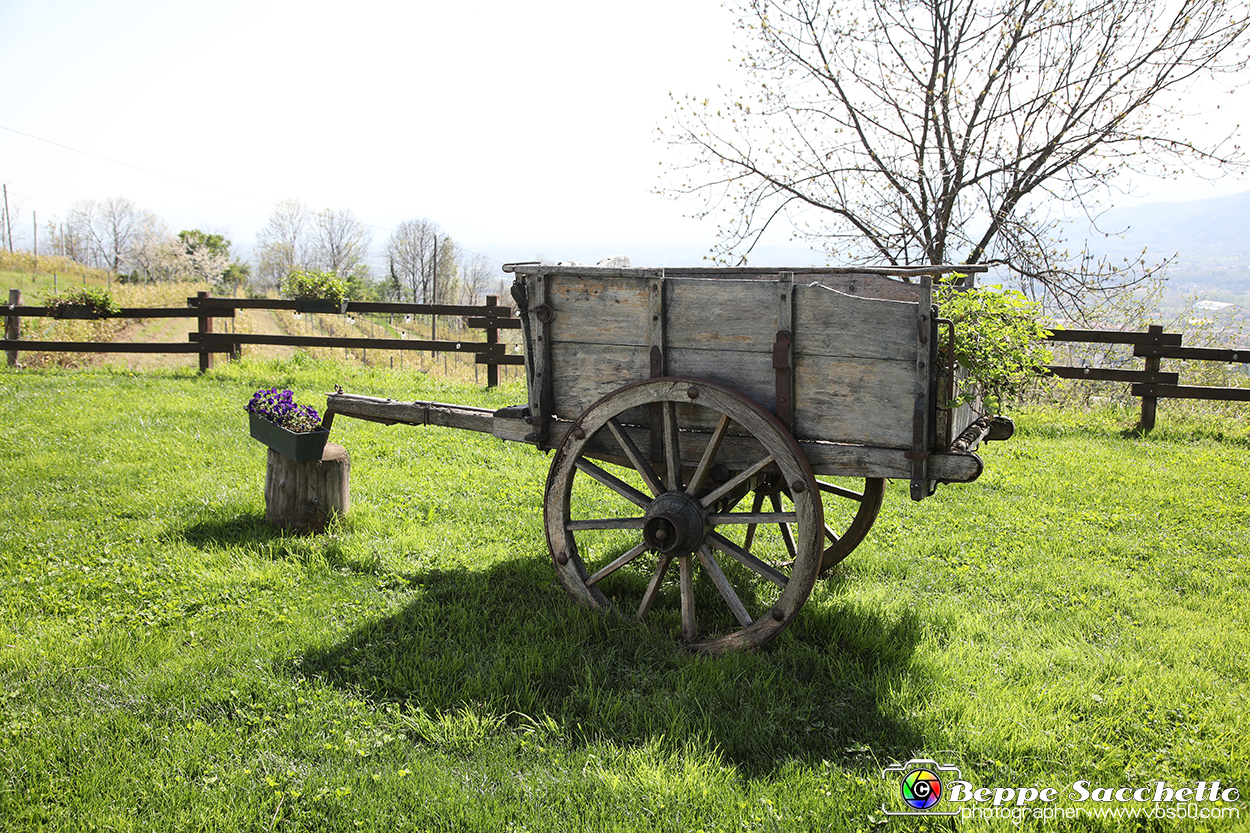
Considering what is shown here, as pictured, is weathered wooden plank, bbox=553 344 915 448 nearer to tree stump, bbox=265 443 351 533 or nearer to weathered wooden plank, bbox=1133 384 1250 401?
tree stump, bbox=265 443 351 533

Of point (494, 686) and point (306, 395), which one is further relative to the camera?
point (306, 395)

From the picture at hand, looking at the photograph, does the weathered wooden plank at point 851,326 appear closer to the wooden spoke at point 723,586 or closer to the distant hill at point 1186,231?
the wooden spoke at point 723,586

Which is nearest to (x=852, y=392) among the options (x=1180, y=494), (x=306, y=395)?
(x=1180, y=494)

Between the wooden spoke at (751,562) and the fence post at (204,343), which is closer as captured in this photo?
the wooden spoke at (751,562)

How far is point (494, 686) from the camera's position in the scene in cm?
322

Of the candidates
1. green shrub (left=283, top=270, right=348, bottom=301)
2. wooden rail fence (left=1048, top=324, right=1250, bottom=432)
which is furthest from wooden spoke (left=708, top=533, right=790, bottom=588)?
green shrub (left=283, top=270, right=348, bottom=301)

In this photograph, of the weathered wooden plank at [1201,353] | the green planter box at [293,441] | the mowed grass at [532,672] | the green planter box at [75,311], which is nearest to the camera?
the mowed grass at [532,672]

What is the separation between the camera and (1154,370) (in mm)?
9047

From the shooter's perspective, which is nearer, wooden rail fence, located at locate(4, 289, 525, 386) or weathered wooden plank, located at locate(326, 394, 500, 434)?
weathered wooden plank, located at locate(326, 394, 500, 434)

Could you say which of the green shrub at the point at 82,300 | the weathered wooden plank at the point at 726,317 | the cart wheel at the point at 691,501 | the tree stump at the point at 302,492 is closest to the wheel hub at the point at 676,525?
the cart wheel at the point at 691,501

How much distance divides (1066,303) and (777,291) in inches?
368

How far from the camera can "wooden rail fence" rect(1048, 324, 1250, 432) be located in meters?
8.84

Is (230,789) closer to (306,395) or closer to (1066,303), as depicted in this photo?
(306,395)

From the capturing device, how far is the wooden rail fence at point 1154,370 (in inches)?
348
